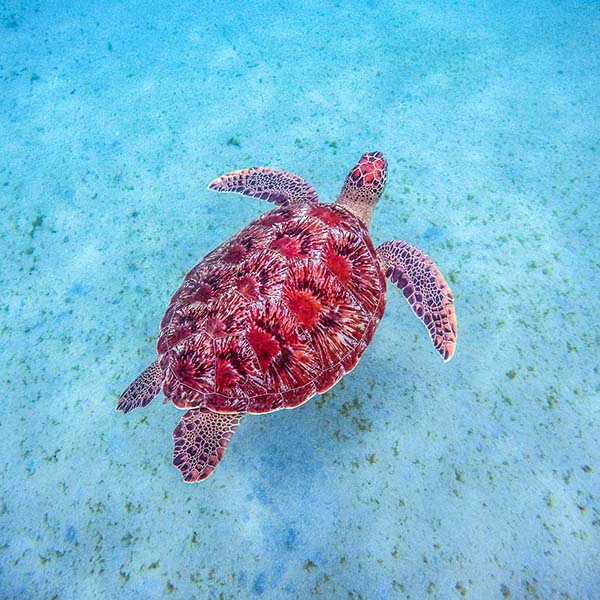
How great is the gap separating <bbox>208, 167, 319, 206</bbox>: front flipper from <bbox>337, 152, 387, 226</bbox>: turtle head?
0.28 m

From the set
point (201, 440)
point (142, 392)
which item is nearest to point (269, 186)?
point (142, 392)

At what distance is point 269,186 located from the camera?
287cm

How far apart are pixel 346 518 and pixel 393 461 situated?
1.25 ft

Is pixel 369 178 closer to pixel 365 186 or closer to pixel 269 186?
pixel 365 186

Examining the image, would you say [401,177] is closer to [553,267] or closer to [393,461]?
[553,267]

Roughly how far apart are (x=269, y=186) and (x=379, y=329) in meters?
1.34

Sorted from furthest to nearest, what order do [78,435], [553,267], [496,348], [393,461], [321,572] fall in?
[553,267]
[496,348]
[78,435]
[393,461]
[321,572]

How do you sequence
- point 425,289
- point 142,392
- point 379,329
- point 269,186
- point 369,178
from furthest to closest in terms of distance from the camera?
point 269,186, point 369,178, point 379,329, point 425,289, point 142,392

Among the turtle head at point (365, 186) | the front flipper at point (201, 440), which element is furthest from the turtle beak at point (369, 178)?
the front flipper at point (201, 440)

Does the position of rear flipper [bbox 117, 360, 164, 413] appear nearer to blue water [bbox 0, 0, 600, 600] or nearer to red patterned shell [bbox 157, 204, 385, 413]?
red patterned shell [bbox 157, 204, 385, 413]

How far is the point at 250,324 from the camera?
72.7 inches

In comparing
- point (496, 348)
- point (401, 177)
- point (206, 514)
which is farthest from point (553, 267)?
point (206, 514)

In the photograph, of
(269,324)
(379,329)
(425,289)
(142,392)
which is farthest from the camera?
(379,329)

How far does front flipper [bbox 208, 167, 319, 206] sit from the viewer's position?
2.82m
